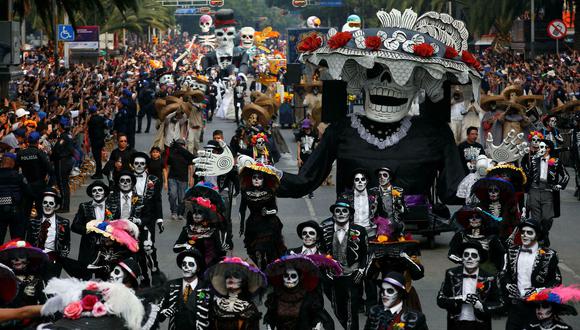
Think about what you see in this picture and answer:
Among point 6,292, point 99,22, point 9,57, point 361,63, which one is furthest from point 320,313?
point 99,22

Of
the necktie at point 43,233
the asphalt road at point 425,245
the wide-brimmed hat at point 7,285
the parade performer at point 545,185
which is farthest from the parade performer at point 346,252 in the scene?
the parade performer at point 545,185

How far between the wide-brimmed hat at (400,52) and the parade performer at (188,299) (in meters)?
5.77

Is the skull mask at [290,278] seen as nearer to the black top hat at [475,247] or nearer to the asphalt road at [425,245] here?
the black top hat at [475,247]

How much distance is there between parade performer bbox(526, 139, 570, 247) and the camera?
64.1ft

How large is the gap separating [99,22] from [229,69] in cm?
1434

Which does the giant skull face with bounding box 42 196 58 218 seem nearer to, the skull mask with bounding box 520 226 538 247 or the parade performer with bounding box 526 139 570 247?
the skull mask with bounding box 520 226 538 247

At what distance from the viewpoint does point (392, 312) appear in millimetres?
11484

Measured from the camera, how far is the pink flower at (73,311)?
976cm

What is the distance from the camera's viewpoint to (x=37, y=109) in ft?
96.6

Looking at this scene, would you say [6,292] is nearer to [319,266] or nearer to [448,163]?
[319,266]

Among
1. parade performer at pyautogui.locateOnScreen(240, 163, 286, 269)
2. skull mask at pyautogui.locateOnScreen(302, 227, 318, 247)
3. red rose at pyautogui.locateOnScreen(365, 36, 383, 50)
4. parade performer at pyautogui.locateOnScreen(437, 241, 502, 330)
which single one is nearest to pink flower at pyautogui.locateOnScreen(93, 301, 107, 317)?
parade performer at pyautogui.locateOnScreen(437, 241, 502, 330)

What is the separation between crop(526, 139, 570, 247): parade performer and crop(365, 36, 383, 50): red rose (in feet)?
10.6

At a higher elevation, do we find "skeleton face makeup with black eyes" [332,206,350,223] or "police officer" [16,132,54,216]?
"skeleton face makeup with black eyes" [332,206,350,223]

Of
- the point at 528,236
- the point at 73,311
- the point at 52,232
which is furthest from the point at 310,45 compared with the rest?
the point at 73,311
